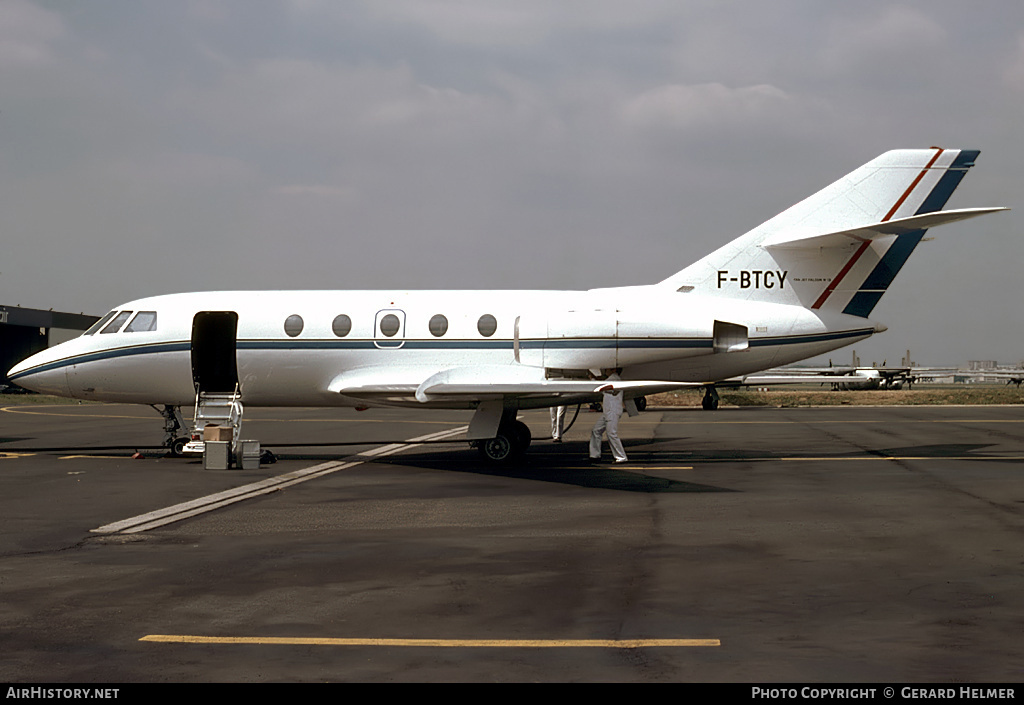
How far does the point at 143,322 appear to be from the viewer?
1988cm

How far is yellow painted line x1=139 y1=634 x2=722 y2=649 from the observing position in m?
6.25

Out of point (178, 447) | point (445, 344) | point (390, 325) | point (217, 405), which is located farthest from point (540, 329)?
point (178, 447)

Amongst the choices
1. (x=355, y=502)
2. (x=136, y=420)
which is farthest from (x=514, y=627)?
(x=136, y=420)

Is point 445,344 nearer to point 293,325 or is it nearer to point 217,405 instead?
point 293,325

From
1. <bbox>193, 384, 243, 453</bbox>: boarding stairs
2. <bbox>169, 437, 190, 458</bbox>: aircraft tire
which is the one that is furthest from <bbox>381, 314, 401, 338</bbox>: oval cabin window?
<bbox>169, 437, 190, 458</bbox>: aircraft tire

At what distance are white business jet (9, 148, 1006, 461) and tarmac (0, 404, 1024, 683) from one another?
74.5 inches

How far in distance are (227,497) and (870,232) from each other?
12908 millimetres

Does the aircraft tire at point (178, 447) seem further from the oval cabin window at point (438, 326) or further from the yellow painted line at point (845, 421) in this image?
the yellow painted line at point (845, 421)

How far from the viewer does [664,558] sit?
9289 mm

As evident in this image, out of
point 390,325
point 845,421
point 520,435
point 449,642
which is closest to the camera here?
point 449,642

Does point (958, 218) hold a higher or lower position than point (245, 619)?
higher

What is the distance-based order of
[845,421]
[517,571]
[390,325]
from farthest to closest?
[845,421]
[390,325]
[517,571]
